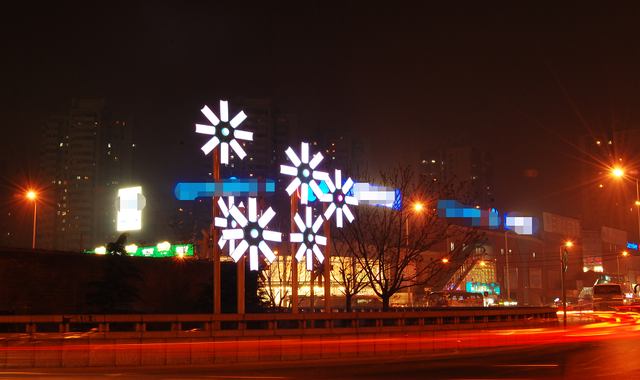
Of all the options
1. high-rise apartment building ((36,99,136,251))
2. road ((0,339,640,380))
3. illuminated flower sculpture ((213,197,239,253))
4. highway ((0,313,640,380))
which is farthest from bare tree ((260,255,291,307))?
high-rise apartment building ((36,99,136,251))

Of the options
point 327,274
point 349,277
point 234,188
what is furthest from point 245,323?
point 349,277

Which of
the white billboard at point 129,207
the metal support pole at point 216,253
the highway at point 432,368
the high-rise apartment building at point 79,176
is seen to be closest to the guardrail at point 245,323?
the metal support pole at point 216,253

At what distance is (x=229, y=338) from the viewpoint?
61.0 ft

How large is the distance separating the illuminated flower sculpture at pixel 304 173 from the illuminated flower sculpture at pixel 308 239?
3.11 ft

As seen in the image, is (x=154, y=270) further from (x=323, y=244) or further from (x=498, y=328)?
(x=498, y=328)

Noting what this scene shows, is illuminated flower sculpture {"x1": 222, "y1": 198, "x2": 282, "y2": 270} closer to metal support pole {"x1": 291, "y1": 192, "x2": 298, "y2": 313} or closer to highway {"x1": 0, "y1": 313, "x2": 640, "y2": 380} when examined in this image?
metal support pole {"x1": 291, "y1": 192, "x2": 298, "y2": 313}

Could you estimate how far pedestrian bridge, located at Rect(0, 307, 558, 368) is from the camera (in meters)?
15.2

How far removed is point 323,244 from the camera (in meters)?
26.2

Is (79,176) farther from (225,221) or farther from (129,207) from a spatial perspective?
(225,221)

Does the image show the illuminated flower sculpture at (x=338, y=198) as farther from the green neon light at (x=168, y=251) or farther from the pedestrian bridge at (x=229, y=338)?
the green neon light at (x=168, y=251)

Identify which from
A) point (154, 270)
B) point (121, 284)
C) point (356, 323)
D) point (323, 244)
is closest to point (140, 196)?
point (154, 270)

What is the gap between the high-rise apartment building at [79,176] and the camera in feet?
510

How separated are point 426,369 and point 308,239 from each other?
→ 10905mm

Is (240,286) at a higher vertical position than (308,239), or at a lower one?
lower
